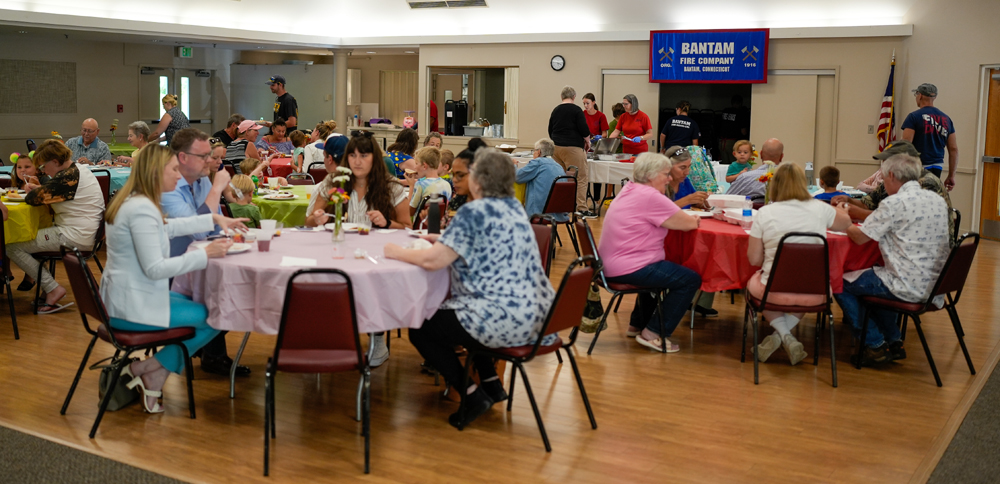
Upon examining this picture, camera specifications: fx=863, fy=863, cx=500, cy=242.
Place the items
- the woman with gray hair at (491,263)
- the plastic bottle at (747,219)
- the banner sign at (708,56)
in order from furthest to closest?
the banner sign at (708,56) < the plastic bottle at (747,219) < the woman with gray hair at (491,263)

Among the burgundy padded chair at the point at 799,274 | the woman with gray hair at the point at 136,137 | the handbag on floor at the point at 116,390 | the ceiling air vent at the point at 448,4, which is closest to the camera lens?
the handbag on floor at the point at 116,390

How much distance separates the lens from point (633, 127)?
11875 millimetres

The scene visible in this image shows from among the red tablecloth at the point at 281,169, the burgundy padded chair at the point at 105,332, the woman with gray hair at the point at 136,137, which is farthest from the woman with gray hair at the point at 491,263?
the woman with gray hair at the point at 136,137

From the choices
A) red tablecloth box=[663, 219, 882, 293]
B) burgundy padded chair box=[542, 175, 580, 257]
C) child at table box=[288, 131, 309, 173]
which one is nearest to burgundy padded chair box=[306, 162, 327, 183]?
child at table box=[288, 131, 309, 173]

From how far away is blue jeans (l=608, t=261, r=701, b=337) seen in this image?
516 centimetres

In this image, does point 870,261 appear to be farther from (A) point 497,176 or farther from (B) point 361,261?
(B) point 361,261

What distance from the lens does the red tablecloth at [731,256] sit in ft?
16.6

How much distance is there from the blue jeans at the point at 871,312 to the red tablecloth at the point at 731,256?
0.28ft

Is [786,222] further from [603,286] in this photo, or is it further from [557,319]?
[557,319]

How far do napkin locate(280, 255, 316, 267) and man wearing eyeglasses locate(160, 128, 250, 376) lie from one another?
880 millimetres

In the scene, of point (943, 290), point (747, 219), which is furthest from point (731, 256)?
point (943, 290)

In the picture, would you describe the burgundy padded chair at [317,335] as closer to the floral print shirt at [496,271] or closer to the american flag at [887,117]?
the floral print shirt at [496,271]

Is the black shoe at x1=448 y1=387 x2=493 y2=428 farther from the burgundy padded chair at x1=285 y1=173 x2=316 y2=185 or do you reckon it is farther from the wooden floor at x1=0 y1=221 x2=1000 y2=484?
the burgundy padded chair at x1=285 y1=173 x2=316 y2=185

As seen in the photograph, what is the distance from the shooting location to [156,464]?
356 centimetres
